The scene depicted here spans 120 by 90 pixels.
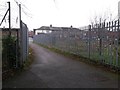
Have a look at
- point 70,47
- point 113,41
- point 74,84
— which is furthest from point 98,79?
point 70,47

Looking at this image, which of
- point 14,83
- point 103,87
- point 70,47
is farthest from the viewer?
point 70,47

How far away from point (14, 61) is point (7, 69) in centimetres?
66

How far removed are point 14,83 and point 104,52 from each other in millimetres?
5582

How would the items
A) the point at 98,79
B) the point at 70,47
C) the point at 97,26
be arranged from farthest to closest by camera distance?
1. the point at 70,47
2. the point at 97,26
3. the point at 98,79

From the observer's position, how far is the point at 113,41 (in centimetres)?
1072

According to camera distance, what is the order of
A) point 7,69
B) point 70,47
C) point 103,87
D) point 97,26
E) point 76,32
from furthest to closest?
1. point 70,47
2. point 76,32
3. point 97,26
4. point 7,69
5. point 103,87

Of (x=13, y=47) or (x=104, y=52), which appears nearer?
(x=13, y=47)

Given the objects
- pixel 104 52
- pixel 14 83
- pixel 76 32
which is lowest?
pixel 14 83

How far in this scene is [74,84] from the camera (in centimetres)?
760

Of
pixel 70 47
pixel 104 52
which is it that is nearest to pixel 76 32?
pixel 70 47

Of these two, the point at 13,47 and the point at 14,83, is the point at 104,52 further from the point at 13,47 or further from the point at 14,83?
the point at 14,83

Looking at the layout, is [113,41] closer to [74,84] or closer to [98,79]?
[98,79]

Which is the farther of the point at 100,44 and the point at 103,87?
the point at 100,44

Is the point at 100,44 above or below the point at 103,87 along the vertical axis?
above
